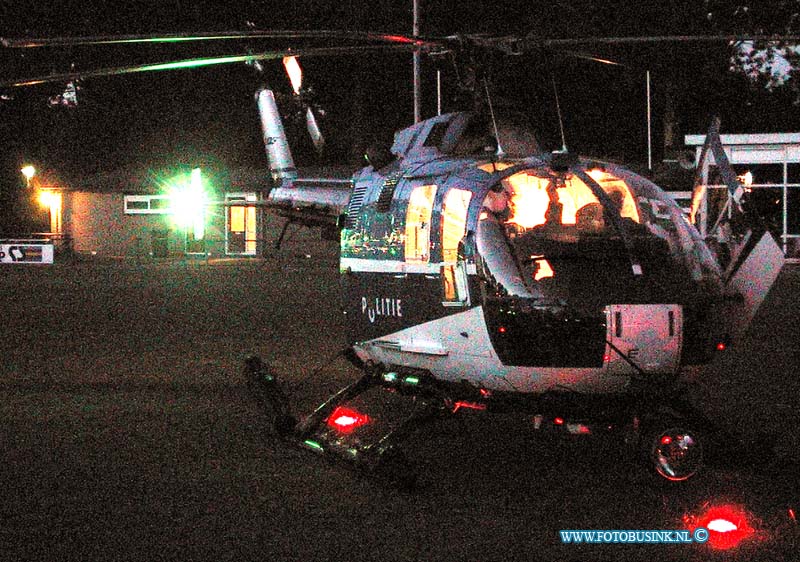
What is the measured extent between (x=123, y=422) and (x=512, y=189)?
477 cm

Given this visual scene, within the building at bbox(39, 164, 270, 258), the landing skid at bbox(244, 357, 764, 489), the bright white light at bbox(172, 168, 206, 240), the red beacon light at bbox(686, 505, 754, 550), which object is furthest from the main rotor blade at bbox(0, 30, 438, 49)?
the building at bbox(39, 164, 270, 258)

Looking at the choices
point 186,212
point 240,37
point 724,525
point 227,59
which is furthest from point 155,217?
point 724,525

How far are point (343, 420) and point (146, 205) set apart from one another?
37.7 metres

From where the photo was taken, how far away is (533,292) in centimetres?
780

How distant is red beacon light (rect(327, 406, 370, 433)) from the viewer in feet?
30.7

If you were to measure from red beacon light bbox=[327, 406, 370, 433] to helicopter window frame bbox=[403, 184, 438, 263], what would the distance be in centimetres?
152

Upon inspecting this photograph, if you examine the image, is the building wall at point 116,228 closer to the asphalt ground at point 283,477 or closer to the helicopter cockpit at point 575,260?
the asphalt ground at point 283,477

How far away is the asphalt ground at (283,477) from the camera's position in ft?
21.9

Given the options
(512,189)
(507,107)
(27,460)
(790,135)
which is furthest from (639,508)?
(790,135)

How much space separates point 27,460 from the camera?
8.95 metres

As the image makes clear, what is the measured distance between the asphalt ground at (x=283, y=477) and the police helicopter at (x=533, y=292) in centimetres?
41

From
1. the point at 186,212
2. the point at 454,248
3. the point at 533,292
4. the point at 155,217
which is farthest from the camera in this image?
the point at 155,217

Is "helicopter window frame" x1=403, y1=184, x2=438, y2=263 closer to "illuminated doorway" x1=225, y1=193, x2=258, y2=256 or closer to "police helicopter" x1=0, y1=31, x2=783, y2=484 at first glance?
"police helicopter" x1=0, y1=31, x2=783, y2=484

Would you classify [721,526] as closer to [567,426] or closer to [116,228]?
[567,426]
